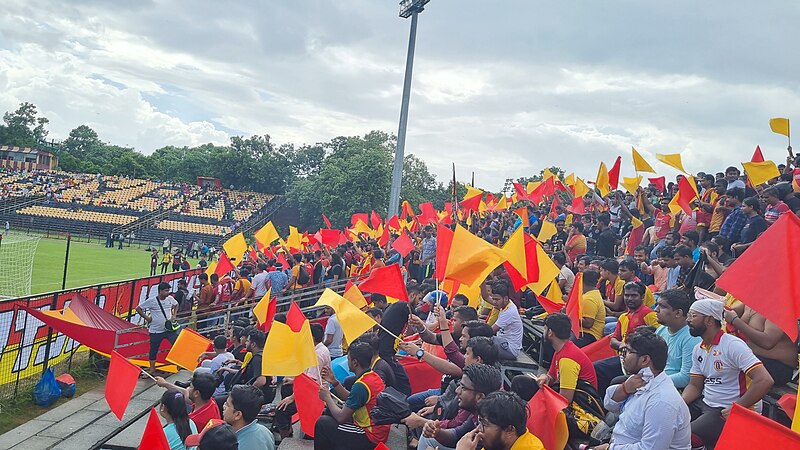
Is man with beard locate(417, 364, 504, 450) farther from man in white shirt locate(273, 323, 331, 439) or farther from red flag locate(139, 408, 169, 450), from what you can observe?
man in white shirt locate(273, 323, 331, 439)

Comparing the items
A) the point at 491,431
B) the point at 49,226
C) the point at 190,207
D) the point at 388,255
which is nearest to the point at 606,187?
the point at 388,255

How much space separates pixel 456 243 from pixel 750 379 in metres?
3.13

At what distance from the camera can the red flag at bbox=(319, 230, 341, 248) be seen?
17781mm

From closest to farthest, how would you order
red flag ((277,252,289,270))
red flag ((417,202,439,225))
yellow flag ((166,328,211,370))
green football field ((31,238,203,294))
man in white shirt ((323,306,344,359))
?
man in white shirt ((323,306,344,359)) < yellow flag ((166,328,211,370)) < red flag ((277,252,289,270)) < red flag ((417,202,439,225)) < green football field ((31,238,203,294))

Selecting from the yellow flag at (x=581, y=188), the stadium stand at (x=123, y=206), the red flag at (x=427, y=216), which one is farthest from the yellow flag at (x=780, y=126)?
the stadium stand at (x=123, y=206)

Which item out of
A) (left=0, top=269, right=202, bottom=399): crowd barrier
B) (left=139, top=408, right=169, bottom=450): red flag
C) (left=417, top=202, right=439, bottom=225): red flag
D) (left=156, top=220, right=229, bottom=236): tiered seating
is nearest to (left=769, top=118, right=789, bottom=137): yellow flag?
(left=139, top=408, right=169, bottom=450): red flag

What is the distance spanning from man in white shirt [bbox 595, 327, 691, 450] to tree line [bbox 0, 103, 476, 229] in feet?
131

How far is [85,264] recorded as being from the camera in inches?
1211

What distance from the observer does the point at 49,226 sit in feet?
145

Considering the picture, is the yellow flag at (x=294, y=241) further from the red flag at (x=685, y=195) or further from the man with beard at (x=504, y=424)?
the man with beard at (x=504, y=424)

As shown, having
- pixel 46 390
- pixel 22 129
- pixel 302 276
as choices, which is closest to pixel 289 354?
pixel 46 390

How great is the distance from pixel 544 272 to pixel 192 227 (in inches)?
1789

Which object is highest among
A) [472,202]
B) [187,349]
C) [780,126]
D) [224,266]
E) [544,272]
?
[780,126]

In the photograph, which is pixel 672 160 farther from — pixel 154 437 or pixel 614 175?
pixel 154 437
